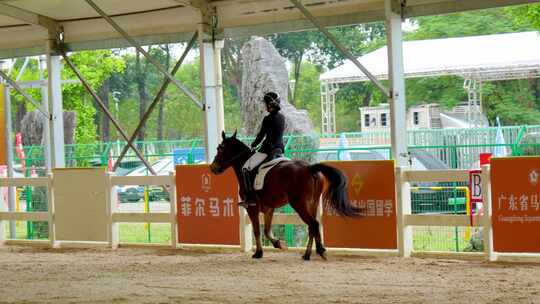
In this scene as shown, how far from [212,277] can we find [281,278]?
2.68ft

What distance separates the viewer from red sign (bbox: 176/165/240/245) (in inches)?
466

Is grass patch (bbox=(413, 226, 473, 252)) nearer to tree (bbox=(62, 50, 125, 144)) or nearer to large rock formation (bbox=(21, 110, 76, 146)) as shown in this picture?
tree (bbox=(62, 50, 125, 144))

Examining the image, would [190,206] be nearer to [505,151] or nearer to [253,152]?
[253,152]

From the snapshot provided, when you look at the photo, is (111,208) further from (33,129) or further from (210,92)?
(33,129)

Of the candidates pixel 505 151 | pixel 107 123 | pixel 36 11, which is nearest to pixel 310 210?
pixel 36 11

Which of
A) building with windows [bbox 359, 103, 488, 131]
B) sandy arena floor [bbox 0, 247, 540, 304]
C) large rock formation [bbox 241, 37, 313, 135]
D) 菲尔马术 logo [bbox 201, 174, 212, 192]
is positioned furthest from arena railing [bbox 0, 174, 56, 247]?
building with windows [bbox 359, 103, 488, 131]

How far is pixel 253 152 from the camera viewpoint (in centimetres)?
1084

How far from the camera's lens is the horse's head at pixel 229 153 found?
35.7 feet

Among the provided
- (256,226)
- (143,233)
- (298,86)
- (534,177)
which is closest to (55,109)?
(256,226)

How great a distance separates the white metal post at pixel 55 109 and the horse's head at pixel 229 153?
460cm

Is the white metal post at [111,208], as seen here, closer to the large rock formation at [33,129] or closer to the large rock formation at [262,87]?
the large rock formation at [262,87]

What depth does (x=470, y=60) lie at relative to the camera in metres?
20.3

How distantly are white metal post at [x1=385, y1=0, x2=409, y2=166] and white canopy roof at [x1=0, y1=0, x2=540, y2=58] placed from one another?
220 mm

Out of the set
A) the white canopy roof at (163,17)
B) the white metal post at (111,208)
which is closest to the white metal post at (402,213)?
the white canopy roof at (163,17)
